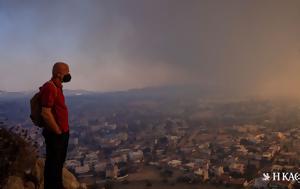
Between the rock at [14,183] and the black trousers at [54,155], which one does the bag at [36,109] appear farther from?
the rock at [14,183]

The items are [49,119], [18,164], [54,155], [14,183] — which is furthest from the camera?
[18,164]

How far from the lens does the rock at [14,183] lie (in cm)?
445

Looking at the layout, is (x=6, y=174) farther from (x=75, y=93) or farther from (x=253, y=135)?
(x=75, y=93)

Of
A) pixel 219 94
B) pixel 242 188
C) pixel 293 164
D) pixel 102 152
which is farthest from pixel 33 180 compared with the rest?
pixel 219 94

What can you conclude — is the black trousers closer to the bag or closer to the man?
the man

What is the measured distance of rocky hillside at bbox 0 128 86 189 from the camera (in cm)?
452

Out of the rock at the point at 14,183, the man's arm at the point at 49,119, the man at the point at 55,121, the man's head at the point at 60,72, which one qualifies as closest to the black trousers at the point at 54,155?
the man at the point at 55,121

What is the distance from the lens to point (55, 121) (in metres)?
3.52

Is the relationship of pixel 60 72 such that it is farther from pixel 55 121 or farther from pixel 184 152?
pixel 184 152

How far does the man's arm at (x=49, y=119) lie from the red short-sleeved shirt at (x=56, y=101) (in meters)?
0.04

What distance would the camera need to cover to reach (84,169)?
1234cm

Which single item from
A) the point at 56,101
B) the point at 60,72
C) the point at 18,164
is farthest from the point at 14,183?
the point at 60,72

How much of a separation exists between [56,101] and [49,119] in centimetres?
18

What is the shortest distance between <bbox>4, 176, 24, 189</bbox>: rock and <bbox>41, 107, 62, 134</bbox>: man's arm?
1.37 meters
